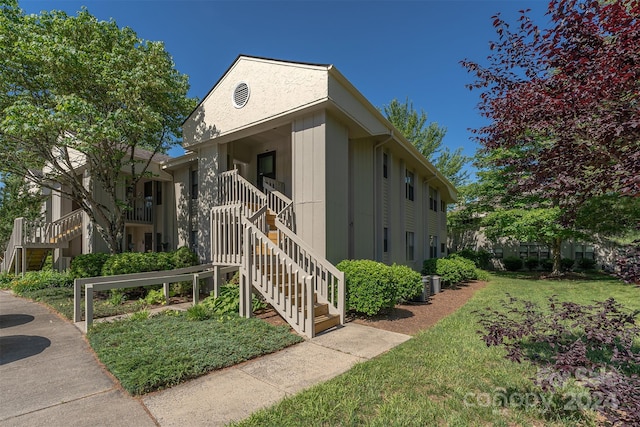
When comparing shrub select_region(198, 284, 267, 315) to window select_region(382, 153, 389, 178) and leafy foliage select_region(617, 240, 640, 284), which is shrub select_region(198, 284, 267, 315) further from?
window select_region(382, 153, 389, 178)

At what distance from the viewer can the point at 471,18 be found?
27.0ft

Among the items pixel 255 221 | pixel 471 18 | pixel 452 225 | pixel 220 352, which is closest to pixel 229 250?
pixel 255 221

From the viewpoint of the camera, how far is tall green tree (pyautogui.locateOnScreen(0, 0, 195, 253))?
8.27 meters

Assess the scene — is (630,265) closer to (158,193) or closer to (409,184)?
(409,184)

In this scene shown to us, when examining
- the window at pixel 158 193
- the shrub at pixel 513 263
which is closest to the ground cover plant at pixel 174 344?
the window at pixel 158 193

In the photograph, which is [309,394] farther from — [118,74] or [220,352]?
[118,74]

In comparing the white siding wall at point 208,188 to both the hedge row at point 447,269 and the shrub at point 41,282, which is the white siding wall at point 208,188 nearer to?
the shrub at point 41,282

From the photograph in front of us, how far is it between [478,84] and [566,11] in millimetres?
1197

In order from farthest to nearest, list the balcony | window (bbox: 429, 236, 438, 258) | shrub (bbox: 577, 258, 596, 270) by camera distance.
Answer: shrub (bbox: 577, 258, 596, 270) → window (bbox: 429, 236, 438, 258) → the balcony

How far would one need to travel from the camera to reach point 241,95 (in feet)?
28.5

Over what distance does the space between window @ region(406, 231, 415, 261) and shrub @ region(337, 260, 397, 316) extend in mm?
6970

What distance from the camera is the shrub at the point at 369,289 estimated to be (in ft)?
21.6

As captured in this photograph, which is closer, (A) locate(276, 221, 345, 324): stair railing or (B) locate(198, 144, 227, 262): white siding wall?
(A) locate(276, 221, 345, 324): stair railing

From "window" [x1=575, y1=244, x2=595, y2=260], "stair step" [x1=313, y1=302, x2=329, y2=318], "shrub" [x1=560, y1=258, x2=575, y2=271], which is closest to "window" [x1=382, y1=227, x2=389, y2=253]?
"stair step" [x1=313, y1=302, x2=329, y2=318]
